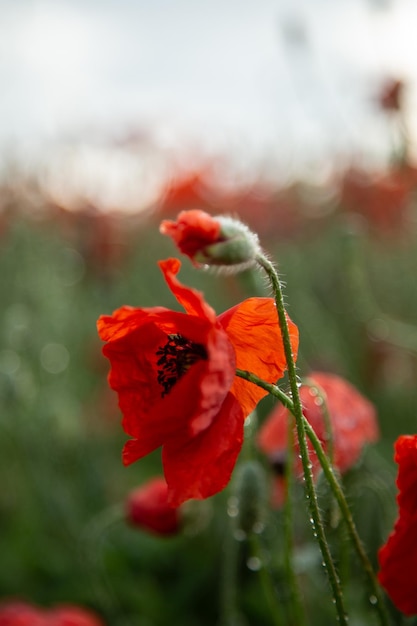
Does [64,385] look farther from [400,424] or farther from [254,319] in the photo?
[254,319]

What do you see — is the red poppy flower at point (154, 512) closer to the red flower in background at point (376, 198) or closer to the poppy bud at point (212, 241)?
the poppy bud at point (212, 241)

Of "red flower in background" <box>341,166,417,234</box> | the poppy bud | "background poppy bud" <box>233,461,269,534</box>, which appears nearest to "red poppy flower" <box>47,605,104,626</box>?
"background poppy bud" <box>233,461,269,534</box>

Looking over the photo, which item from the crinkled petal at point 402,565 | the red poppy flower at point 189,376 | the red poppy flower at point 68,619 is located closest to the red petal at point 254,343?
the red poppy flower at point 189,376

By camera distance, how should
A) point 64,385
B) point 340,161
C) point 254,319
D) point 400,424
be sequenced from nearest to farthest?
1. point 254,319
2. point 400,424
3. point 64,385
4. point 340,161

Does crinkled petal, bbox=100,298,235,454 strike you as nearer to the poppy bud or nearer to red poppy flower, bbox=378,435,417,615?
the poppy bud

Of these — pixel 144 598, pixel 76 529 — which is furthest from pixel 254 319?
pixel 76 529
